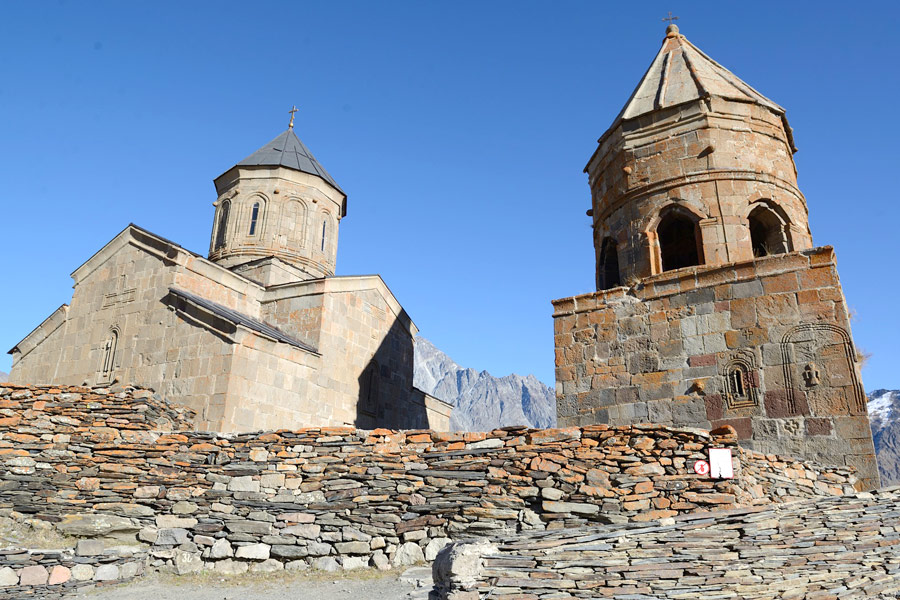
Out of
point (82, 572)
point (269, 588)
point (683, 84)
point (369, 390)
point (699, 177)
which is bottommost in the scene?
point (269, 588)

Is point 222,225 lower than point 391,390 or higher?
higher

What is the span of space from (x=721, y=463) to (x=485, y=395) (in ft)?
369

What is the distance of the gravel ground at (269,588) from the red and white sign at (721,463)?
232 cm

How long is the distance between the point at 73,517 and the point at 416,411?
796cm

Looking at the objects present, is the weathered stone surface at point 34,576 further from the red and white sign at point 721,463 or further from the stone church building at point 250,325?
the red and white sign at point 721,463

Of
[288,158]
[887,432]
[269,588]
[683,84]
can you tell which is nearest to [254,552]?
[269,588]

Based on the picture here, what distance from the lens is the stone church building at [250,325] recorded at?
9.01 m

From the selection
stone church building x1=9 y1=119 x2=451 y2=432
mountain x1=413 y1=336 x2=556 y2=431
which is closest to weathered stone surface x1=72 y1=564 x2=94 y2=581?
stone church building x1=9 y1=119 x2=451 y2=432

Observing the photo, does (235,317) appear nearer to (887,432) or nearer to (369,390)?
(369,390)

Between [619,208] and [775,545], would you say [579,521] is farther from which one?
[619,208]

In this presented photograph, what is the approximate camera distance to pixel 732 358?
6.74 metres

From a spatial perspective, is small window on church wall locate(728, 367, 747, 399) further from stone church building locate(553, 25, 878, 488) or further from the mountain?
the mountain

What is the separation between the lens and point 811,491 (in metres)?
5.64

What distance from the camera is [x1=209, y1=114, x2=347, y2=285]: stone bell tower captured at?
1332 centimetres
